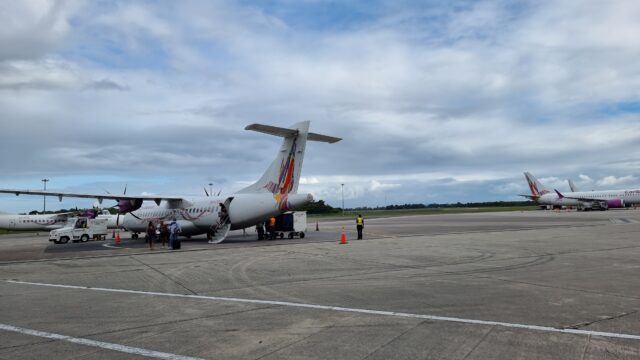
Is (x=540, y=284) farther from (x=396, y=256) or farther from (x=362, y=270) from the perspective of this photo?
(x=396, y=256)

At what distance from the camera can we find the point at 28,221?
52.7 metres

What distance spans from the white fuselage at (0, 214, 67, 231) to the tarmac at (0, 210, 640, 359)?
133 feet

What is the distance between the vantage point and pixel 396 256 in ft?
59.7

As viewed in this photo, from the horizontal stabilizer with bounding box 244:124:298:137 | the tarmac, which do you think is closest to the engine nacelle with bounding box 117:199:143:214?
the horizontal stabilizer with bounding box 244:124:298:137

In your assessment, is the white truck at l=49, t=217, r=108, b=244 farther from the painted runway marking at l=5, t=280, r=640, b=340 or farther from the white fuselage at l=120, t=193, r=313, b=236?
the painted runway marking at l=5, t=280, r=640, b=340

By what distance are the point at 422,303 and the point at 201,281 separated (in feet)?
20.8

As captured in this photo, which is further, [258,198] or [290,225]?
[290,225]

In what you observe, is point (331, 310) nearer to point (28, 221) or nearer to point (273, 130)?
point (273, 130)

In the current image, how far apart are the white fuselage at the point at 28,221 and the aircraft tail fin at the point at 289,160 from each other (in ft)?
112

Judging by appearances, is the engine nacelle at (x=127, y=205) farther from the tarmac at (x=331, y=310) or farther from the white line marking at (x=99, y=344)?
the white line marking at (x=99, y=344)

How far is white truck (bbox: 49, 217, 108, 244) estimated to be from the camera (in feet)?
112

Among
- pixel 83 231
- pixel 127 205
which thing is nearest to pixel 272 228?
pixel 127 205

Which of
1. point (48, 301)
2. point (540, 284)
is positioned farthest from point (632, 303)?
point (48, 301)

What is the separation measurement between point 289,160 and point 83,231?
58.3 feet
